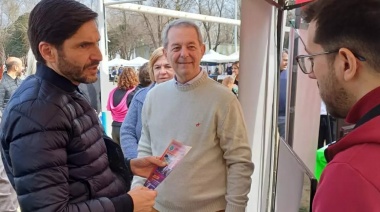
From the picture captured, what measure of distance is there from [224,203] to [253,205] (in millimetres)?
752

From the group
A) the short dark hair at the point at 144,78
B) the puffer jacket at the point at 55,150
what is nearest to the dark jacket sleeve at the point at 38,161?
the puffer jacket at the point at 55,150

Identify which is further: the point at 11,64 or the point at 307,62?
the point at 11,64

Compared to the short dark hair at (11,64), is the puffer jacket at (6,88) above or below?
below

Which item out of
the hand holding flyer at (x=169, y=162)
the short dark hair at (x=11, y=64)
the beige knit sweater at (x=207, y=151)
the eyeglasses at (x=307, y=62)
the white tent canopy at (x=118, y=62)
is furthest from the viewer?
the white tent canopy at (x=118, y=62)

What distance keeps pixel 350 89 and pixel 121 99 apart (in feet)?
12.2

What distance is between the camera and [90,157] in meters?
1.14

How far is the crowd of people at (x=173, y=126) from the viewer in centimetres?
78

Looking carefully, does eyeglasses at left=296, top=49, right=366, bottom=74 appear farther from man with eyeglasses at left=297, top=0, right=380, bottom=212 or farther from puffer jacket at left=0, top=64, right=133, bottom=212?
puffer jacket at left=0, top=64, right=133, bottom=212

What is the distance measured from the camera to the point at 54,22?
1.10 meters

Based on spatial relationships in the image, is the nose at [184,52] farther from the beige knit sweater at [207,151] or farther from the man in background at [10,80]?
the man in background at [10,80]

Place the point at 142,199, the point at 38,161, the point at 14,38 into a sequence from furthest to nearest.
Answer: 1. the point at 14,38
2. the point at 142,199
3. the point at 38,161

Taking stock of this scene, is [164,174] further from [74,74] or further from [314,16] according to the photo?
[314,16]

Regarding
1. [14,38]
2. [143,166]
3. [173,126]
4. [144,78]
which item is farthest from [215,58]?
[143,166]

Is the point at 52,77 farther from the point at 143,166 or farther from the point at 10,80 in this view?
the point at 10,80
